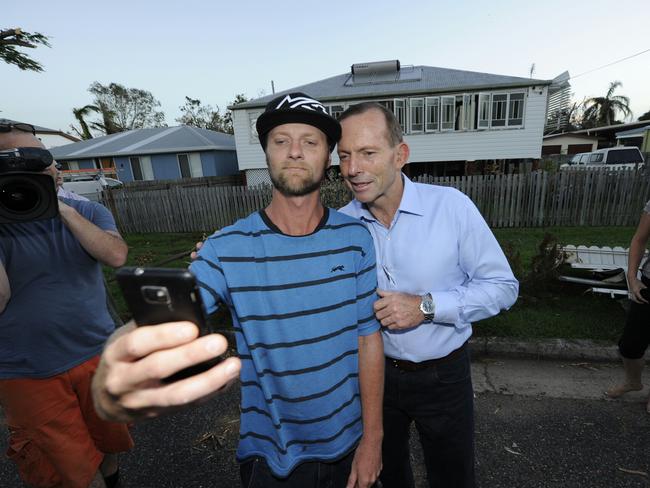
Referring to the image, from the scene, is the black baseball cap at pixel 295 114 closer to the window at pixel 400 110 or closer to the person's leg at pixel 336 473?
the person's leg at pixel 336 473

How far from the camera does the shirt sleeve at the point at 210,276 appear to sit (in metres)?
1.34

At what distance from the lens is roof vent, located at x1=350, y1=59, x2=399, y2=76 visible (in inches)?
769

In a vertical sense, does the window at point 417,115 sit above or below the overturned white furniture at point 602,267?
above

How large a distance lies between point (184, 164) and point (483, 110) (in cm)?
2136

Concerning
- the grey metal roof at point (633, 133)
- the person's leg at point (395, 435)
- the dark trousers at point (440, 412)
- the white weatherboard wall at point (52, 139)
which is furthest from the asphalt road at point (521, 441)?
the white weatherboard wall at point (52, 139)

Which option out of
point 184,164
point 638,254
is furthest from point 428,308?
point 184,164

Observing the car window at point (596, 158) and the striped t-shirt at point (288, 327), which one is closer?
the striped t-shirt at point (288, 327)

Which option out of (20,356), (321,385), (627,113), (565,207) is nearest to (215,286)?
(321,385)

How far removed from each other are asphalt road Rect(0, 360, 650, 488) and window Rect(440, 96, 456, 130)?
53.1 feet

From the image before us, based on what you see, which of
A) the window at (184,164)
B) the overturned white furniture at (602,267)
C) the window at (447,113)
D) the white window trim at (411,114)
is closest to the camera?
the overturned white furniture at (602,267)

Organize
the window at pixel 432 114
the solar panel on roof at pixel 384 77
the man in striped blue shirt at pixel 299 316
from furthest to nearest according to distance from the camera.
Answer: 1. the solar panel on roof at pixel 384 77
2. the window at pixel 432 114
3. the man in striped blue shirt at pixel 299 316

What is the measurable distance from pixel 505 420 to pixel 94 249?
3.65 meters

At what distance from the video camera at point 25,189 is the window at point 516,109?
64.0 feet

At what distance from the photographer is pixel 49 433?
2018 millimetres
